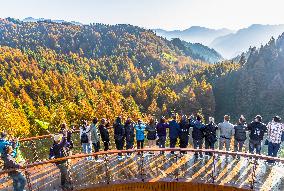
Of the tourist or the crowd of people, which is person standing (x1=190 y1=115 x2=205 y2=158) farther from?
the tourist

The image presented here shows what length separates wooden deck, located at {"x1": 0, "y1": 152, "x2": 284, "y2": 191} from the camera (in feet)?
36.8

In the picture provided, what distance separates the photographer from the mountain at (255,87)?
377ft

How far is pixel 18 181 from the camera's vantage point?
1030cm

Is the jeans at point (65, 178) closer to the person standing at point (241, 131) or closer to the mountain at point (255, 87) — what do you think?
the person standing at point (241, 131)

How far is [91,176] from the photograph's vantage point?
12000 millimetres

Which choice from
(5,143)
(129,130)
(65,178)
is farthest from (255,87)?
(5,143)

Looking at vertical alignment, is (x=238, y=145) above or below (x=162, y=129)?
below

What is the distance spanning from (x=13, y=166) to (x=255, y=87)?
11964cm

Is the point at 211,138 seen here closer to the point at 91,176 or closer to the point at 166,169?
the point at 166,169

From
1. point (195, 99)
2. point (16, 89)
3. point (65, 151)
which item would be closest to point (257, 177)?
point (65, 151)

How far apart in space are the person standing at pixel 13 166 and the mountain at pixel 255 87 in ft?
356

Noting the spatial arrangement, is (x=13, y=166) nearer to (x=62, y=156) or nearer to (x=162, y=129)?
(x=62, y=156)

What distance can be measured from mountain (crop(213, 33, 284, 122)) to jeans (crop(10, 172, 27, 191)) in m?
108

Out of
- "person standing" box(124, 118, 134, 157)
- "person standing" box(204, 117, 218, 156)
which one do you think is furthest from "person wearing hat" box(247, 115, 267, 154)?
"person standing" box(124, 118, 134, 157)
